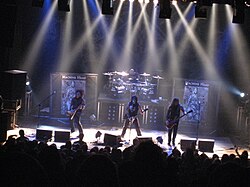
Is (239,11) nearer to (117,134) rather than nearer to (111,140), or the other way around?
(111,140)

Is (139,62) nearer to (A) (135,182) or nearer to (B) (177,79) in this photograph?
(B) (177,79)

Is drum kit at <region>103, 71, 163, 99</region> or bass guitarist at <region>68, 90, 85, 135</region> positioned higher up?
drum kit at <region>103, 71, 163, 99</region>

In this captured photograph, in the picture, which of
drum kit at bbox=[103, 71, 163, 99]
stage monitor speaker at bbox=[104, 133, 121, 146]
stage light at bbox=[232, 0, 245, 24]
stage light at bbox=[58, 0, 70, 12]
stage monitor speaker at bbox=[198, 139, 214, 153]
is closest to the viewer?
stage light at bbox=[232, 0, 245, 24]

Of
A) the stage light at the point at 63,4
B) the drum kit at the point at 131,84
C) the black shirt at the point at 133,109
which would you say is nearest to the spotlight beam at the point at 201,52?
the drum kit at the point at 131,84

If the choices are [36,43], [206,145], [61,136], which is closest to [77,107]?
[61,136]

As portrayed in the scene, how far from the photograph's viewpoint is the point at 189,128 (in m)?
19.1

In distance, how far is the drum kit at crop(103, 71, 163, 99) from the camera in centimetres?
1927

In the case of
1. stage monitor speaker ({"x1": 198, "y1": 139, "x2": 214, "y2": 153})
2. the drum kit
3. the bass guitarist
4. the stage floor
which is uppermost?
the drum kit

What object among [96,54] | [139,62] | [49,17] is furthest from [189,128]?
[49,17]

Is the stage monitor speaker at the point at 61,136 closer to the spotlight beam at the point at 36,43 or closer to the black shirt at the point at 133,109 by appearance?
the black shirt at the point at 133,109

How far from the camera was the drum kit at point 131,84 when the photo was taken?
19266 millimetres

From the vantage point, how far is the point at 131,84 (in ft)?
63.3

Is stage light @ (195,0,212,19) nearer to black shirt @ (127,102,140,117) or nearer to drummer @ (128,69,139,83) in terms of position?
black shirt @ (127,102,140,117)

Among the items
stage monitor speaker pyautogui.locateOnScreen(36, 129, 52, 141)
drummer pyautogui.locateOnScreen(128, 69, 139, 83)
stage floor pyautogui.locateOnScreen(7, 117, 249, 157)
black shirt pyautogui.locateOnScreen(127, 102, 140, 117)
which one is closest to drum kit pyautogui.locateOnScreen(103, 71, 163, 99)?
drummer pyautogui.locateOnScreen(128, 69, 139, 83)
